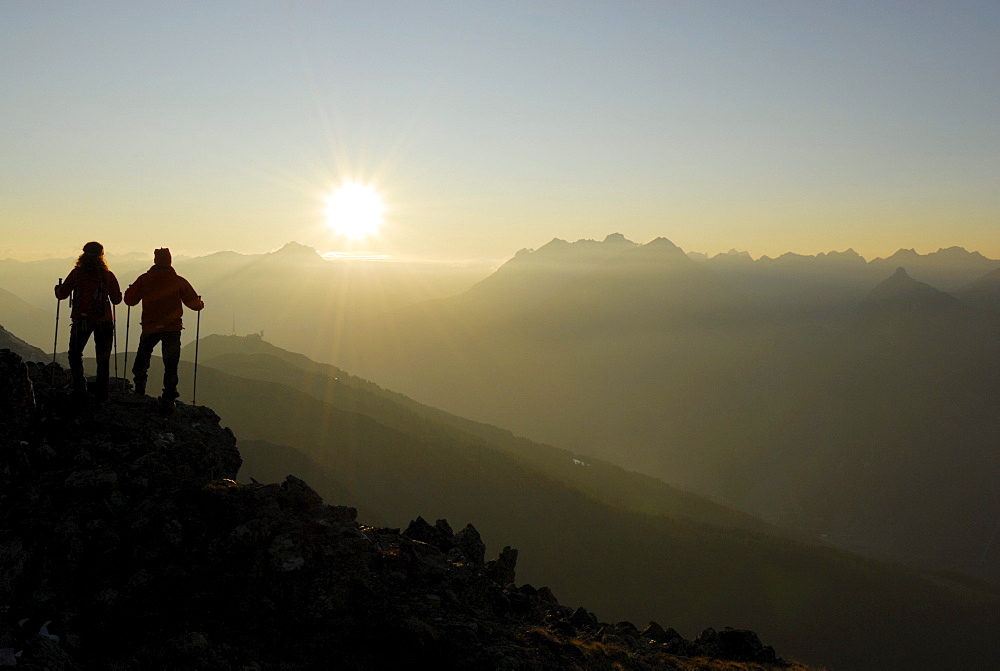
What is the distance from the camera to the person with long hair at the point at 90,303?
1423 cm

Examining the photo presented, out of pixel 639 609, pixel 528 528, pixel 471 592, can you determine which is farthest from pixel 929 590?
pixel 471 592

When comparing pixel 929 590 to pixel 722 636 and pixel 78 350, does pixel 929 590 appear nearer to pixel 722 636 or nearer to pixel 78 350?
pixel 722 636

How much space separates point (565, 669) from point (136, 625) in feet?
25.9

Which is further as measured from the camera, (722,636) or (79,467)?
(722,636)

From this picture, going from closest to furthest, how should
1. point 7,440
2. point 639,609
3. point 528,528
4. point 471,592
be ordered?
point 7,440
point 471,592
point 639,609
point 528,528

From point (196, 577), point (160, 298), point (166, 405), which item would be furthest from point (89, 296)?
point (196, 577)

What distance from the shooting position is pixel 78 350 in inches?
557

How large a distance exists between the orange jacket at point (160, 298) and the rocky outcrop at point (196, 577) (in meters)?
2.46

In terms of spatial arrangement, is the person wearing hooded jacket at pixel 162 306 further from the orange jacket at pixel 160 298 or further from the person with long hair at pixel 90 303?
the person with long hair at pixel 90 303

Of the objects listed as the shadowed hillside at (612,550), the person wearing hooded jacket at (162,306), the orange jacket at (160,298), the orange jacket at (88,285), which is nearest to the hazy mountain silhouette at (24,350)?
the shadowed hillside at (612,550)

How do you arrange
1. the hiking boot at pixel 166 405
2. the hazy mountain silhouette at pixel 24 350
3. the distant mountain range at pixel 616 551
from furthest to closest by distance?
the distant mountain range at pixel 616 551 → the hazy mountain silhouette at pixel 24 350 → the hiking boot at pixel 166 405

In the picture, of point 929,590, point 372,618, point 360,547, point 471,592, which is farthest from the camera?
point 929,590

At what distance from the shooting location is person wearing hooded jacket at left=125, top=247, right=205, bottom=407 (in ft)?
49.4

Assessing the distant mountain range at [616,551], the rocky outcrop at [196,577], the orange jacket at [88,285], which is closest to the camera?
the rocky outcrop at [196,577]
